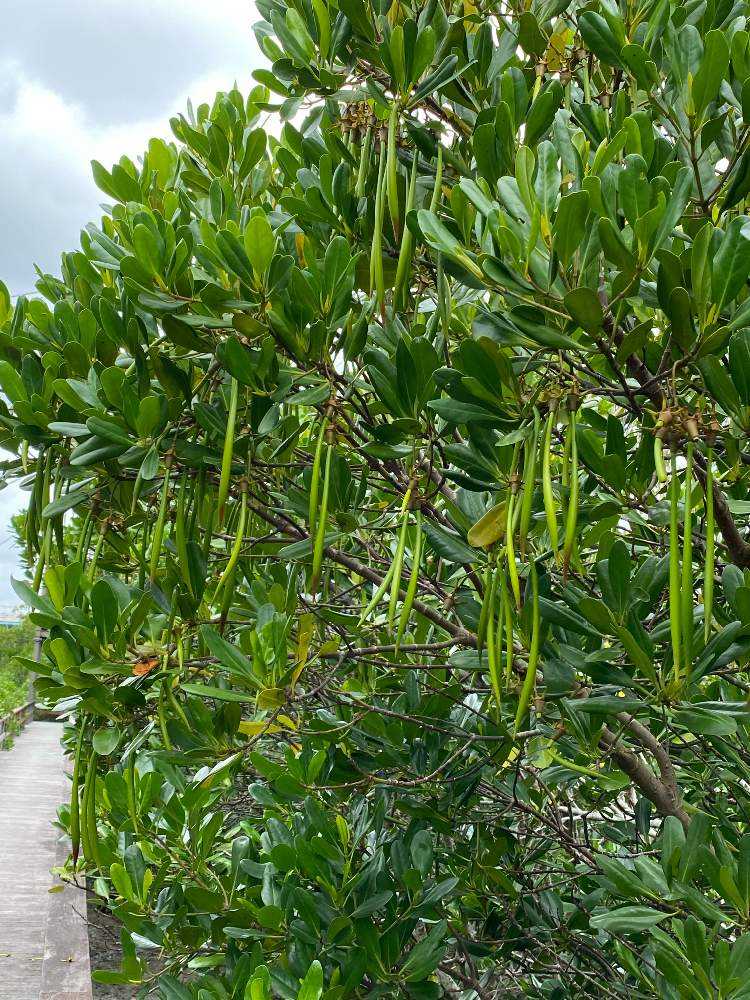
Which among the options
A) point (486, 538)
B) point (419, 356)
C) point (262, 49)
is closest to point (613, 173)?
point (419, 356)

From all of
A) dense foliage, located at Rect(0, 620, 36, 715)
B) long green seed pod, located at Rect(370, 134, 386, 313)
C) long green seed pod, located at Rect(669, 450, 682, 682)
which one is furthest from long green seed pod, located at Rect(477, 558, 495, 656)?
dense foliage, located at Rect(0, 620, 36, 715)

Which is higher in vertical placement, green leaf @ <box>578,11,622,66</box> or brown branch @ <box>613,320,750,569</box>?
green leaf @ <box>578,11,622,66</box>

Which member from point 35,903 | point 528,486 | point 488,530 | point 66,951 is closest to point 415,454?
point 488,530

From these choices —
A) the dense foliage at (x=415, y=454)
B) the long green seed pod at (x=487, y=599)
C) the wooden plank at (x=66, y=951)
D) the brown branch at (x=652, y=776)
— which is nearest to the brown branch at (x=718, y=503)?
the dense foliage at (x=415, y=454)

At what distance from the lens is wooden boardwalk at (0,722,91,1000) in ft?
10.7

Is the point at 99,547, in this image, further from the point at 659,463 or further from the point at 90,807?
the point at 659,463

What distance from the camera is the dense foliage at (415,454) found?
108 cm

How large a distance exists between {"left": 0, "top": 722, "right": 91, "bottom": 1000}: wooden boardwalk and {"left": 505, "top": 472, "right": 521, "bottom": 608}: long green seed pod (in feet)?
9.02

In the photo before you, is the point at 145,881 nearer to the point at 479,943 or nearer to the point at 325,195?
the point at 479,943

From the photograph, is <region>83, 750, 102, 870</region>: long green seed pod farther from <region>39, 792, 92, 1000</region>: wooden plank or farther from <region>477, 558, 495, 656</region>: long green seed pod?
<region>39, 792, 92, 1000</region>: wooden plank

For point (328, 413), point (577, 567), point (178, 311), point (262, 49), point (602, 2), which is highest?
point (262, 49)

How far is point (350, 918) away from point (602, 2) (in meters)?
1.62

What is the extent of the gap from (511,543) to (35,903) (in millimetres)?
5411

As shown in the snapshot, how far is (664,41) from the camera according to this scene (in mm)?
1235
